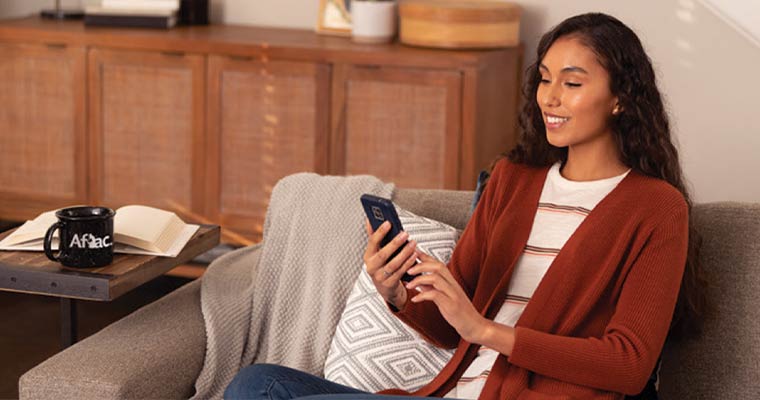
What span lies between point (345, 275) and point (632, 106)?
2.42 feet

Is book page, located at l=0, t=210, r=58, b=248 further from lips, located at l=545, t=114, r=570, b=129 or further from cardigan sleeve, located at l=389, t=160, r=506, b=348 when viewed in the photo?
lips, located at l=545, t=114, r=570, b=129

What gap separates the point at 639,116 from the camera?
6.29 ft

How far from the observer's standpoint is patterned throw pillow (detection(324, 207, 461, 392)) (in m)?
2.21

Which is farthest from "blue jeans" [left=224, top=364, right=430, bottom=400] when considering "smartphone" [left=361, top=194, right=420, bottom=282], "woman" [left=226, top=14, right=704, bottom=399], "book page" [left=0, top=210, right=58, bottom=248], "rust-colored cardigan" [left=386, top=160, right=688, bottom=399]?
"book page" [left=0, top=210, right=58, bottom=248]

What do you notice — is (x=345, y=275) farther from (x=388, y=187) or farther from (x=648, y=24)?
(x=648, y=24)

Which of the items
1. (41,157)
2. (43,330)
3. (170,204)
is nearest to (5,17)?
(41,157)

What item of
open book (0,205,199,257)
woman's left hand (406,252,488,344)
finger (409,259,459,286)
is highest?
finger (409,259,459,286)

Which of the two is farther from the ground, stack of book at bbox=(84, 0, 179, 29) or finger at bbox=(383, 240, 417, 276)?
stack of book at bbox=(84, 0, 179, 29)

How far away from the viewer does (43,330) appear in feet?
12.1

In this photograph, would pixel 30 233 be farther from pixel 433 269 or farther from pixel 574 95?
pixel 574 95

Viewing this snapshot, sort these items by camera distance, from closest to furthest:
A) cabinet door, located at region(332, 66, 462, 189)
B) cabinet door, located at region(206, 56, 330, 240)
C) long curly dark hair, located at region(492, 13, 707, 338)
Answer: long curly dark hair, located at region(492, 13, 707, 338) < cabinet door, located at region(332, 66, 462, 189) < cabinet door, located at region(206, 56, 330, 240)

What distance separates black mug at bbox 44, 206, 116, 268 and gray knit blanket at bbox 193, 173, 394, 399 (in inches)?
11.5

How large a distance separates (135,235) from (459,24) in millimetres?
1806

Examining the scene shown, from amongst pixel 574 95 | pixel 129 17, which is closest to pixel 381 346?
pixel 574 95
